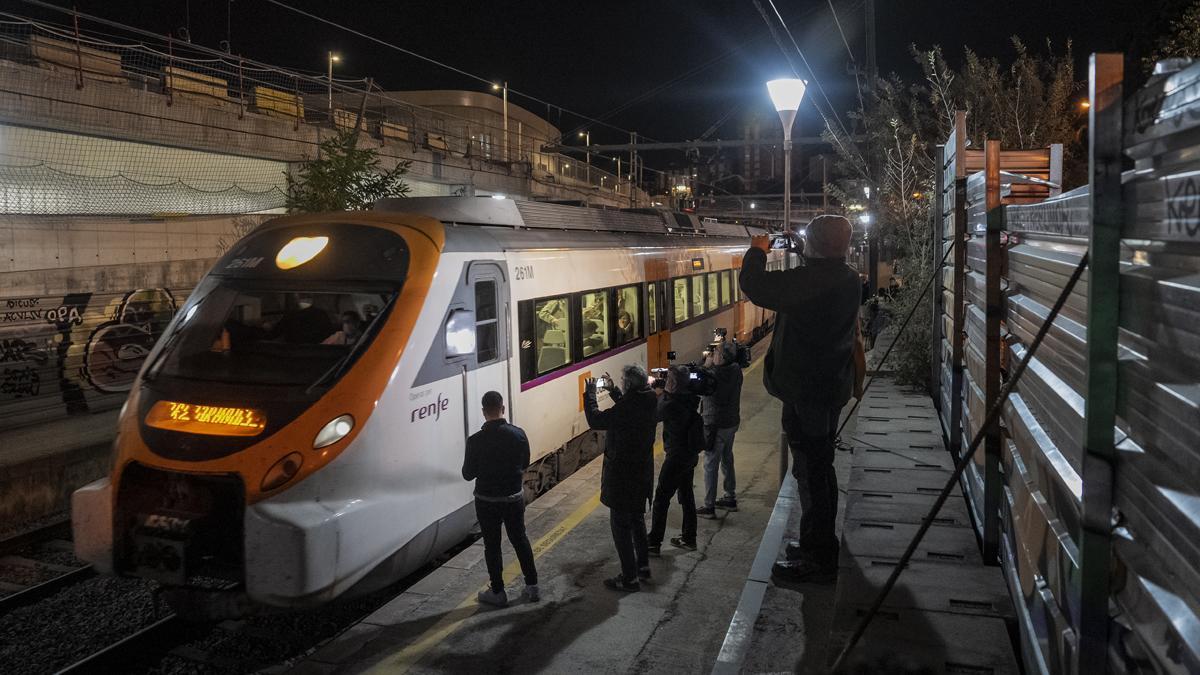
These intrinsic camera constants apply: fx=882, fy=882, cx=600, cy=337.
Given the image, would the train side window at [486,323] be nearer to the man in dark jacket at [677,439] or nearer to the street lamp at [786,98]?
the man in dark jacket at [677,439]

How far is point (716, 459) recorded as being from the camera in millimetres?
7977

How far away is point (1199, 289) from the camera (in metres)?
1.70

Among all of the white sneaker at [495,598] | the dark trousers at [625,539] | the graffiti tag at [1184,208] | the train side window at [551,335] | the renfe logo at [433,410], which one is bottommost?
the white sneaker at [495,598]

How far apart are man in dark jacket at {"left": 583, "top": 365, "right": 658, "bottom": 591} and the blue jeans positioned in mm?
1616

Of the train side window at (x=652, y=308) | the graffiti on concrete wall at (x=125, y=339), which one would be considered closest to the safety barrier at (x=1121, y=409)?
the train side window at (x=652, y=308)

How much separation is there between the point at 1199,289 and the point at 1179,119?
14.7 inches

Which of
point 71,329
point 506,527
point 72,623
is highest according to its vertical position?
point 71,329

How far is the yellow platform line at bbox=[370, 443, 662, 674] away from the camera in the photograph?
5.17 metres

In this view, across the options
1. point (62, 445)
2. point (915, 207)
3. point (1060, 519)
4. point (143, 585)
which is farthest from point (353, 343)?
point (915, 207)

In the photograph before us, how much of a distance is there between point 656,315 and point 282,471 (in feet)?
23.9

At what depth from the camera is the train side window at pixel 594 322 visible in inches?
372

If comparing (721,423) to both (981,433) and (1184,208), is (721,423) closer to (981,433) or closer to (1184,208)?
(981,433)

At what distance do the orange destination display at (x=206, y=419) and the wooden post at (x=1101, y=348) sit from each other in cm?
458

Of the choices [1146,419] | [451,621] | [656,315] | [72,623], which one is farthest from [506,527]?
[656,315]
